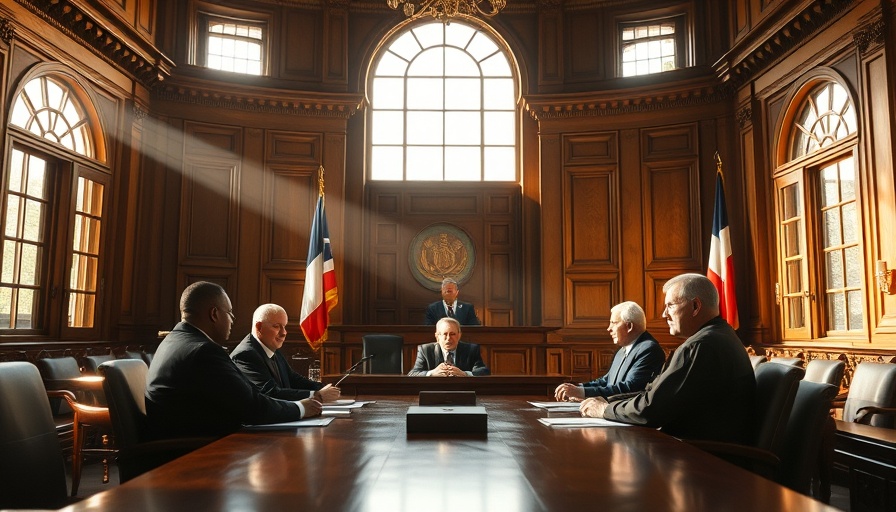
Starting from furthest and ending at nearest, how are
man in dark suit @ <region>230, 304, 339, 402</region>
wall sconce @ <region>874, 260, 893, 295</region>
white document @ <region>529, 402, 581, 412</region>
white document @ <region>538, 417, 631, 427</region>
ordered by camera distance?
wall sconce @ <region>874, 260, 893, 295</region> < man in dark suit @ <region>230, 304, 339, 402</region> < white document @ <region>529, 402, 581, 412</region> < white document @ <region>538, 417, 631, 427</region>

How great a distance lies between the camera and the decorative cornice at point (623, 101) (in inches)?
339

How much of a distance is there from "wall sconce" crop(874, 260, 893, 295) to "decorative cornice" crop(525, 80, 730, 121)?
3.32 m

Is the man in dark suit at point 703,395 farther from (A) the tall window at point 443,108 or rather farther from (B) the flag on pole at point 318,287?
(A) the tall window at point 443,108

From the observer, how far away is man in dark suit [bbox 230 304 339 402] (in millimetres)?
3686

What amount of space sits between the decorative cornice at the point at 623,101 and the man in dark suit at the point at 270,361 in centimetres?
563

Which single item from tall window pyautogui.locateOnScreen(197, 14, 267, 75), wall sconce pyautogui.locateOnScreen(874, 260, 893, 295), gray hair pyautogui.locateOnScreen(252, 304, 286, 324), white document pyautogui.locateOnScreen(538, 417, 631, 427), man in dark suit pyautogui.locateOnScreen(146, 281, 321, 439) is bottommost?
white document pyautogui.locateOnScreen(538, 417, 631, 427)

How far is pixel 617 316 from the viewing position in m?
4.38

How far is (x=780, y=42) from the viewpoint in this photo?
7.30 meters

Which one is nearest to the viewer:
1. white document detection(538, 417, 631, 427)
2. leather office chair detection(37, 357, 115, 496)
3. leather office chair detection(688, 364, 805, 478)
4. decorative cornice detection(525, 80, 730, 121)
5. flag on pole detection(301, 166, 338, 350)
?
leather office chair detection(688, 364, 805, 478)

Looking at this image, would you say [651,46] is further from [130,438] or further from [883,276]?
[130,438]

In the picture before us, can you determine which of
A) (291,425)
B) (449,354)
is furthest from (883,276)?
(291,425)

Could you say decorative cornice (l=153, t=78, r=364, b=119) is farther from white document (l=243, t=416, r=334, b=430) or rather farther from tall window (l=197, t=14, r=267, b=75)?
white document (l=243, t=416, r=334, b=430)

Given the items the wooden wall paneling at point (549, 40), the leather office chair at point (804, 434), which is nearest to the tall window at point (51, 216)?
the wooden wall paneling at point (549, 40)

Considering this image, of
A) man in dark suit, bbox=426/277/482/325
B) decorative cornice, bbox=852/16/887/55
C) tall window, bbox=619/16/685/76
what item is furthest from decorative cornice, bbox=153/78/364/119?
decorative cornice, bbox=852/16/887/55
